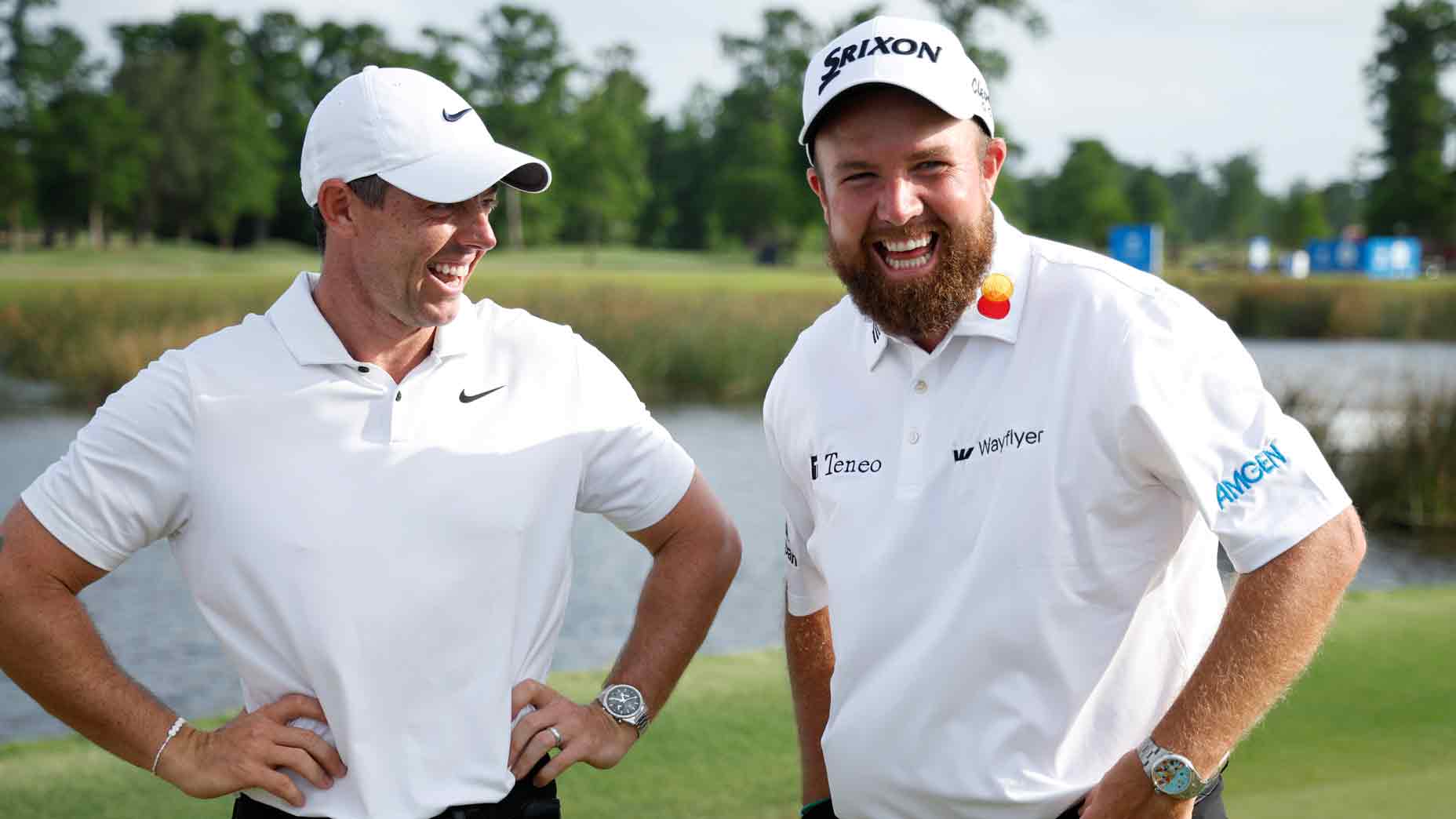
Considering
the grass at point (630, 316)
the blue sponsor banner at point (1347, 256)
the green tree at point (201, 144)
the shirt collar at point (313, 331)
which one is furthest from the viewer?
the blue sponsor banner at point (1347, 256)

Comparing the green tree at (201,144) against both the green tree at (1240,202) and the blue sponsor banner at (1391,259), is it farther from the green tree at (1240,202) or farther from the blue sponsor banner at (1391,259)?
the green tree at (1240,202)

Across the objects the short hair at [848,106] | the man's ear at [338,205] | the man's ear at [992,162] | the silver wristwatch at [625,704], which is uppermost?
the short hair at [848,106]

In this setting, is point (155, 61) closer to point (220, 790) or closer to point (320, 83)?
point (320, 83)

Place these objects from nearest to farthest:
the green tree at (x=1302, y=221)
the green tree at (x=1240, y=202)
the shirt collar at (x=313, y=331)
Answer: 1. the shirt collar at (x=313, y=331)
2. the green tree at (x=1302, y=221)
3. the green tree at (x=1240, y=202)

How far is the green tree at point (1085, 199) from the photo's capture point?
7056cm

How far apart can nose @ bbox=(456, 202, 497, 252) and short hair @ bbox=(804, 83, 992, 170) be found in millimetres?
493

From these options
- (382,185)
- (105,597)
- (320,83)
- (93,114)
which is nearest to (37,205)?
(93,114)

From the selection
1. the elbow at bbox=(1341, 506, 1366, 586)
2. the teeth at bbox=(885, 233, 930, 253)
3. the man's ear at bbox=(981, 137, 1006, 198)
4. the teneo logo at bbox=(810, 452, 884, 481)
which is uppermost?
the man's ear at bbox=(981, 137, 1006, 198)

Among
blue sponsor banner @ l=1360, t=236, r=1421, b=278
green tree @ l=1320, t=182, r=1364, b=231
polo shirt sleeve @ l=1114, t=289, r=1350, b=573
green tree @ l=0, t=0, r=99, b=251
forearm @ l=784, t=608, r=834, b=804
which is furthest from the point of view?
green tree @ l=1320, t=182, r=1364, b=231

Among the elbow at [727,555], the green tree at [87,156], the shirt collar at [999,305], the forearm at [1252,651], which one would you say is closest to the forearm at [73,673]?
the elbow at [727,555]

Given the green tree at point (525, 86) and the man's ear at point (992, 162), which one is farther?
the green tree at point (525, 86)

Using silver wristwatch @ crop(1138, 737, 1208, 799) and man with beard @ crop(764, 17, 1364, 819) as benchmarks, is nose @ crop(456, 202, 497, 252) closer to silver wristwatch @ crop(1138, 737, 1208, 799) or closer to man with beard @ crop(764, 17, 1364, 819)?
man with beard @ crop(764, 17, 1364, 819)

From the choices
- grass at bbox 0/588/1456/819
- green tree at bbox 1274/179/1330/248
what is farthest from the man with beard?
green tree at bbox 1274/179/1330/248

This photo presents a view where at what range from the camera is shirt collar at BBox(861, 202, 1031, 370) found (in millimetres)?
2027
